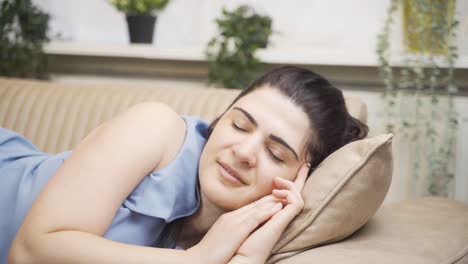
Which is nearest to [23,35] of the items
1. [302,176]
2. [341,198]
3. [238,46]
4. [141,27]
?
[141,27]

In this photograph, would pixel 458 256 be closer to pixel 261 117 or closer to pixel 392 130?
pixel 261 117

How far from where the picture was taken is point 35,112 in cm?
195

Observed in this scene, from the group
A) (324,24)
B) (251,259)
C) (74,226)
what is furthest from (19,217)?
(324,24)

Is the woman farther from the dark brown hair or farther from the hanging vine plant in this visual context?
the hanging vine plant

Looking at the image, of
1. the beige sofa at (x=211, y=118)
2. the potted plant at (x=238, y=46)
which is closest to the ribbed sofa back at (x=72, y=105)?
the beige sofa at (x=211, y=118)

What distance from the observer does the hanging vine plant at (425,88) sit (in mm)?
1702

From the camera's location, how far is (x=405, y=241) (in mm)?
1052

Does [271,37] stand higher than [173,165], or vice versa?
[271,37]

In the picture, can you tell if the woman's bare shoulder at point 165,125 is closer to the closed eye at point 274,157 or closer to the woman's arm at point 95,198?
the woman's arm at point 95,198

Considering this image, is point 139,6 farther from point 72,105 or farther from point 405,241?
point 405,241

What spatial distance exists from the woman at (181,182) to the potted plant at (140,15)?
0.99 m

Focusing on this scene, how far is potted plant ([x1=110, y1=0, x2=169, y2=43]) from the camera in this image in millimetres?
2148

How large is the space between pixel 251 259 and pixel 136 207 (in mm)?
274

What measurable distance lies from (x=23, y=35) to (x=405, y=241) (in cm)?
184
